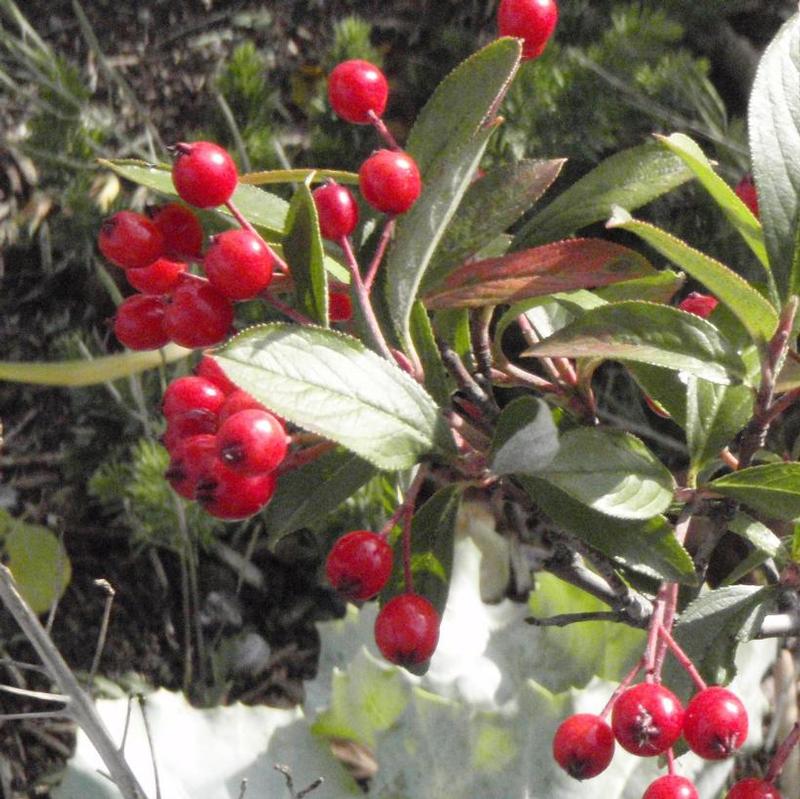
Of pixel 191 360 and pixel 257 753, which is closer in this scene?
pixel 257 753

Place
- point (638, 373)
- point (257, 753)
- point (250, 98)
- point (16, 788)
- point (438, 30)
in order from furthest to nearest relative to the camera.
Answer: point (438, 30) < point (250, 98) < point (16, 788) < point (257, 753) < point (638, 373)

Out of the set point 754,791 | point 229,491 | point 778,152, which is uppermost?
point 778,152

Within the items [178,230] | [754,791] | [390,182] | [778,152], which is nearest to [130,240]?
[178,230]

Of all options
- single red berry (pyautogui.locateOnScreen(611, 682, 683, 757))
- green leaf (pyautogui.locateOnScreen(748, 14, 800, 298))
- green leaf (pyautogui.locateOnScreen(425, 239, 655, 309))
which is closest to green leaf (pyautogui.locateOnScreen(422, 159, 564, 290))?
green leaf (pyautogui.locateOnScreen(425, 239, 655, 309))

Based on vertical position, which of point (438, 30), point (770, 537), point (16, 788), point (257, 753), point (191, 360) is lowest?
point (16, 788)

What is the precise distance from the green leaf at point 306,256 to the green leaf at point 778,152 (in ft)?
0.81

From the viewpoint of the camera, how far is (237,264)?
0.56 metres

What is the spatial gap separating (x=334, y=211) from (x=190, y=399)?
130 mm

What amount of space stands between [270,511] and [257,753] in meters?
0.58

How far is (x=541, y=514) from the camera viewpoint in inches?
26.7

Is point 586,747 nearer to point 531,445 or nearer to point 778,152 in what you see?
point 531,445

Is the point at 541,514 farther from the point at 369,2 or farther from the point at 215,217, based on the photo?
the point at 369,2

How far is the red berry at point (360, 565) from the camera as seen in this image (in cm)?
61

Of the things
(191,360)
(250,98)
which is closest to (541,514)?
(191,360)
